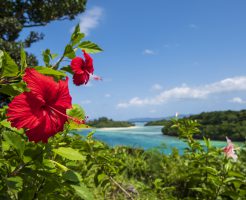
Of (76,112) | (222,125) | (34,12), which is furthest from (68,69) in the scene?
(34,12)

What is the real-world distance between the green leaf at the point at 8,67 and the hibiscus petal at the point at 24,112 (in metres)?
0.14

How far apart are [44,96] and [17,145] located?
19cm

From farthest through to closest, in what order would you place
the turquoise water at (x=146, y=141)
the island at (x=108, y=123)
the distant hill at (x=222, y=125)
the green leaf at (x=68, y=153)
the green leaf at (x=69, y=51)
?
1. the island at (x=108, y=123)
2. the distant hill at (x=222, y=125)
3. the turquoise water at (x=146, y=141)
4. the green leaf at (x=69, y=51)
5. the green leaf at (x=68, y=153)

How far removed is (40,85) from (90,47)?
0.44 m

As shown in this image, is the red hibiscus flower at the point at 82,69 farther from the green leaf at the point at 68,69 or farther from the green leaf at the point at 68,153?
the green leaf at the point at 68,153

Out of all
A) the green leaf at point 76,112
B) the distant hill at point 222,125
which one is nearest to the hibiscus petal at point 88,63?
the green leaf at point 76,112

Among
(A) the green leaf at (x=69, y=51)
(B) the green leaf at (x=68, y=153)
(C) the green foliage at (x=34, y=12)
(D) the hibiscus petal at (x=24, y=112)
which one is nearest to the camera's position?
(D) the hibiscus petal at (x=24, y=112)

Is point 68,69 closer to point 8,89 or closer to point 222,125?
point 8,89

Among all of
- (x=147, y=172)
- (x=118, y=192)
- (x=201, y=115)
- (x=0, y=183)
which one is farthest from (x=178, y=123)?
(x=201, y=115)

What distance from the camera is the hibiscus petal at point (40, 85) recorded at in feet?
3.07

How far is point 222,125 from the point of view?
7695 mm

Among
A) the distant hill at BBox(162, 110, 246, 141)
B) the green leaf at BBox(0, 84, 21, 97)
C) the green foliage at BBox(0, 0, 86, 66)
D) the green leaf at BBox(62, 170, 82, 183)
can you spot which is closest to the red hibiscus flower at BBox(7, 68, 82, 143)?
the green leaf at BBox(0, 84, 21, 97)

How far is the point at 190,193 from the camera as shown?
384 centimetres

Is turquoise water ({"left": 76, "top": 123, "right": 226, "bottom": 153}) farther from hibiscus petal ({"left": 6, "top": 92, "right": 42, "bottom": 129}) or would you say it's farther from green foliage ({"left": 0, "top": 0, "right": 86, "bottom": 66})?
green foliage ({"left": 0, "top": 0, "right": 86, "bottom": 66})
